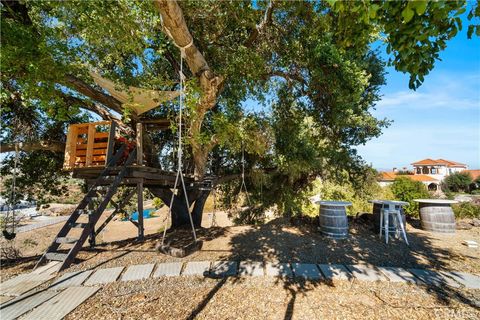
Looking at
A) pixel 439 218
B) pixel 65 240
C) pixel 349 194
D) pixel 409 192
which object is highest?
pixel 409 192

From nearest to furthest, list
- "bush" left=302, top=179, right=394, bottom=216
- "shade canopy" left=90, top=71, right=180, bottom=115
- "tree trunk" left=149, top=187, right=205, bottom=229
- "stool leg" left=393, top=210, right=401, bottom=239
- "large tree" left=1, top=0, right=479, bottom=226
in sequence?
"large tree" left=1, top=0, right=479, bottom=226
"shade canopy" left=90, top=71, right=180, bottom=115
"stool leg" left=393, top=210, right=401, bottom=239
"tree trunk" left=149, top=187, right=205, bottom=229
"bush" left=302, top=179, right=394, bottom=216

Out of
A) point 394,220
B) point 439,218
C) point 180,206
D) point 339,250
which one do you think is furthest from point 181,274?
point 439,218

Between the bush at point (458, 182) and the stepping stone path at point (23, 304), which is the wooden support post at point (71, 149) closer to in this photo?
the stepping stone path at point (23, 304)

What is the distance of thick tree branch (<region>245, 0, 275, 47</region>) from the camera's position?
5.04 m

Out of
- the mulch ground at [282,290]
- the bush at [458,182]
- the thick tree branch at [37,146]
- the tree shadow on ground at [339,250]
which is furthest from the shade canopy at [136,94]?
the bush at [458,182]

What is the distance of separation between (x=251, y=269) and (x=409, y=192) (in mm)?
7120

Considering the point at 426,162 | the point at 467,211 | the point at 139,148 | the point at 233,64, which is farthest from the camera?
the point at 426,162

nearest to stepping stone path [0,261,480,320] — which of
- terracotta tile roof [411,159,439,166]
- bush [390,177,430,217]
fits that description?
bush [390,177,430,217]

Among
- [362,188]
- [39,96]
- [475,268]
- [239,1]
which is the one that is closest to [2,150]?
[39,96]

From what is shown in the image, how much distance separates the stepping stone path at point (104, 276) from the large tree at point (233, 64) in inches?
105

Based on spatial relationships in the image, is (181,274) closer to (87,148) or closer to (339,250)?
(339,250)

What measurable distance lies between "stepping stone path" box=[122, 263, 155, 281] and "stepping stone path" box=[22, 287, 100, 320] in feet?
1.39

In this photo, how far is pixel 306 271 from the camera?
359 centimetres

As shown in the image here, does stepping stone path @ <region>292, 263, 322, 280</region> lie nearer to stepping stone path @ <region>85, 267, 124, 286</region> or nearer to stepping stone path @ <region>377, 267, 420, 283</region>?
stepping stone path @ <region>377, 267, 420, 283</region>
